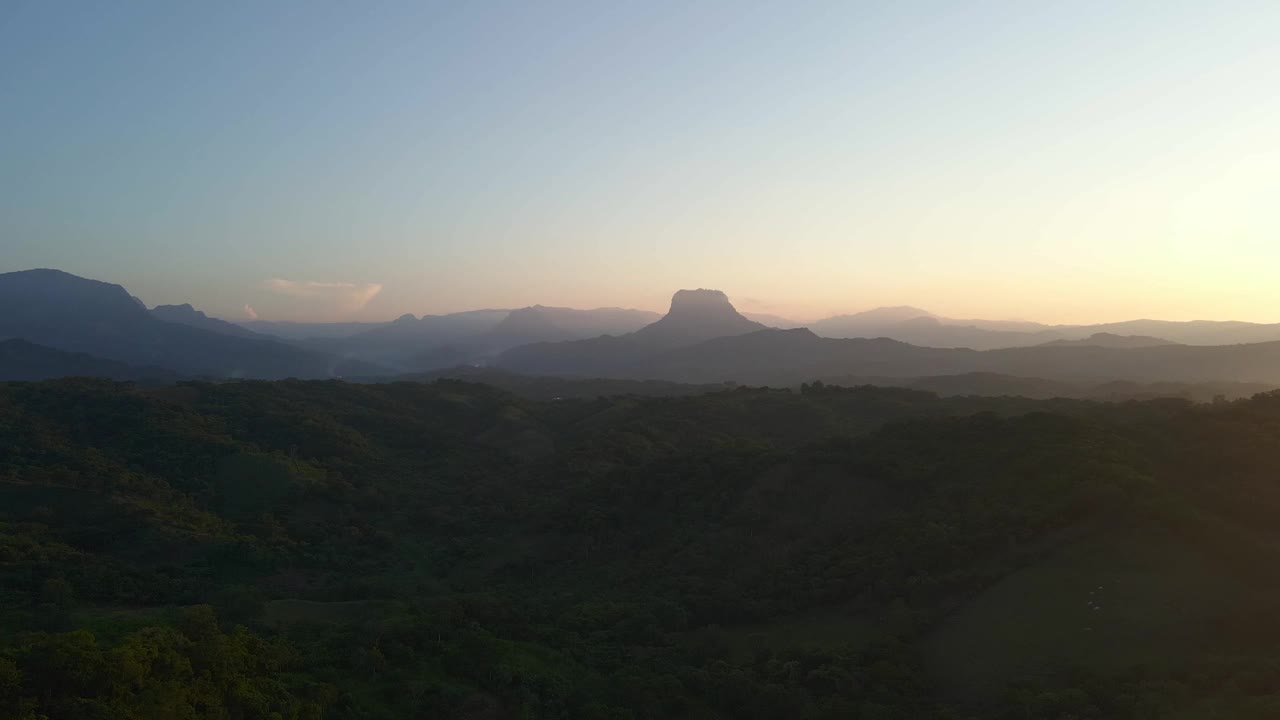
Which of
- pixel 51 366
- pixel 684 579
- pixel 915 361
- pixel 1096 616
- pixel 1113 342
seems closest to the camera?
pixel 1096 616

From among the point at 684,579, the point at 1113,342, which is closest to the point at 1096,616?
the point at 684,579

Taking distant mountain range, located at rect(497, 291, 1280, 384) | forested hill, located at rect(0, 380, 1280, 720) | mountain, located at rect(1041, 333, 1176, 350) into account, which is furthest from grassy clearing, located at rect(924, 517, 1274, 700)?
mountain, located at rect(1041, 333, 1176, 350)

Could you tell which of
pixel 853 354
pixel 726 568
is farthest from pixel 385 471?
pixel 853 354

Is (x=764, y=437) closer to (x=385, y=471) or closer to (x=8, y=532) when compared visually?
(x=385, y=471)

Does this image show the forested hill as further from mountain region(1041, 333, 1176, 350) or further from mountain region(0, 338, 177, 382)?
mountain region(1041, 333, 1176, 350)

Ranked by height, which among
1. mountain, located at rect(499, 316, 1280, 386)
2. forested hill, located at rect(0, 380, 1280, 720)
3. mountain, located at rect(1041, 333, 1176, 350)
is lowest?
forested hill, located at rect(0, 380, 1280, 720)

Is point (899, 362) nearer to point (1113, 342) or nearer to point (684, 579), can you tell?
point (1113, 342)
